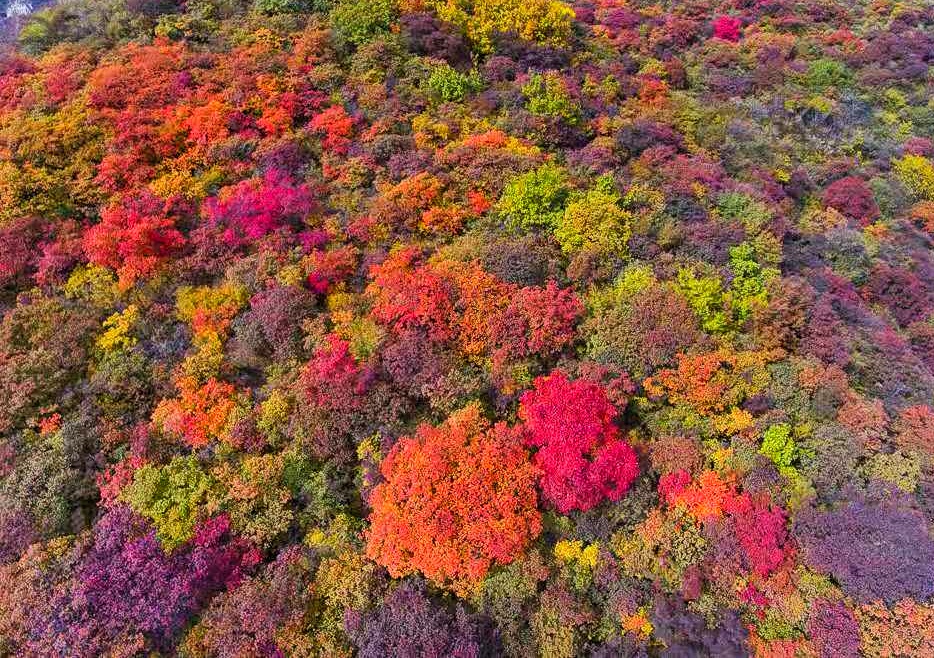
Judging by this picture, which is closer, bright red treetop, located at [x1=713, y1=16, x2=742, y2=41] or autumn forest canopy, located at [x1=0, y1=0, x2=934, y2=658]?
autumn forest canopy, located at [x1=0, y1=0, x2=934, y2=658]

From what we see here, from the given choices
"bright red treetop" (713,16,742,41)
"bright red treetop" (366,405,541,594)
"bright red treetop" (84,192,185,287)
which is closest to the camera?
"bright red treetop" (366,405,541,594)

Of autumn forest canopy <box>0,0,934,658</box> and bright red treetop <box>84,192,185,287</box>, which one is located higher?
bright red treetop <box>84,192,185,287</box>

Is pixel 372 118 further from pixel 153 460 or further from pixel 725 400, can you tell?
pixel 725 400

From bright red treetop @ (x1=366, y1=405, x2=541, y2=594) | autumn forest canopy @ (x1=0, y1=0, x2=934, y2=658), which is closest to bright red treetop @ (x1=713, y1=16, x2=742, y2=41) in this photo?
autumn forest canopy @ (x1=0, y1=0, x2=934, y2=658)

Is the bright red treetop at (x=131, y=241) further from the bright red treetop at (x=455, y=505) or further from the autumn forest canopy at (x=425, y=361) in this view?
the bright red treetop at (x=455, y=505)

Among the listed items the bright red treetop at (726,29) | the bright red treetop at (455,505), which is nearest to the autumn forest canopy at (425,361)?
the bright red treetop at (455,505)

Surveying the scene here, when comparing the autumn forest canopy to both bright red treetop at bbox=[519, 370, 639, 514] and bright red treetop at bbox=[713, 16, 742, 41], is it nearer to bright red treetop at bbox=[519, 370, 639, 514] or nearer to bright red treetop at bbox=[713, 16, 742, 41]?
bright red treetop at bbox=[519, 370, 639, 514]

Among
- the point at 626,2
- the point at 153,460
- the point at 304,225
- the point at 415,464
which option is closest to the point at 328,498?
the point at 415,464
